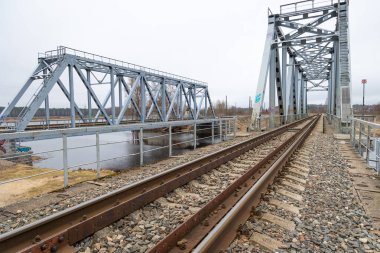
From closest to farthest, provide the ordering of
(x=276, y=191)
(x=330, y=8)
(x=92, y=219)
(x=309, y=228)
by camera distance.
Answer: (x=92, y=219)
(x=309, y=228)
(x=276, y=191)
(x=330, y=8)

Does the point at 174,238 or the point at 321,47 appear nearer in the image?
the point at 174,238

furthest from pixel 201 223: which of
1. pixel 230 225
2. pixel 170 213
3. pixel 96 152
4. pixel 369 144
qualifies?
pixel 369 144

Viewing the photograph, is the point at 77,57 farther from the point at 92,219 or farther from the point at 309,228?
the point at 309,228

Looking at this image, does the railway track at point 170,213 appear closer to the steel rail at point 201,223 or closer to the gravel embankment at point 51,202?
the steel rail at point 201,223

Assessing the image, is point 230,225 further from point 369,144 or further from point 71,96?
point 71,96

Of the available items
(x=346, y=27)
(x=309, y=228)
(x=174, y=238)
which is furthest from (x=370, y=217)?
(x=346, y=27)

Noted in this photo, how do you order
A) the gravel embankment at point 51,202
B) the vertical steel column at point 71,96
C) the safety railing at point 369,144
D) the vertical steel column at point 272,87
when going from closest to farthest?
the gravel embankment at point 51,202, the safety railing at point 369,144, the vertical steel column at point 71,96, the vertical steel column at point 272,87

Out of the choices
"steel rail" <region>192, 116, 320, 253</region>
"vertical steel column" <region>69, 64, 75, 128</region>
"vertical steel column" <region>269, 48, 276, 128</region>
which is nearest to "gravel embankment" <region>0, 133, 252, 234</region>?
"steel rail" <region>192, 116, 320, 253</region>

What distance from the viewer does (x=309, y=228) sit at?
324 cm

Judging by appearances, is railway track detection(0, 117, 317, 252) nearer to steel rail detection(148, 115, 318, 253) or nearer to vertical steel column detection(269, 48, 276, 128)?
steel rail detection(148, 115, 318, 253)

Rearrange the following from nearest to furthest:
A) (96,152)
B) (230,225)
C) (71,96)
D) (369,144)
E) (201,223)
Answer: (230,225), (201,223), (96,152), (369,144), (71,96)

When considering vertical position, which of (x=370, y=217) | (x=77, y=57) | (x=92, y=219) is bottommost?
(x=370, y=217)

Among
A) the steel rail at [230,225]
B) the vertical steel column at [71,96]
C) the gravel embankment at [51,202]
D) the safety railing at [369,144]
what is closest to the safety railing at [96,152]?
the gravel embankment at [51,202]

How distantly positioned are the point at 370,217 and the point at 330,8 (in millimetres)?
24637
